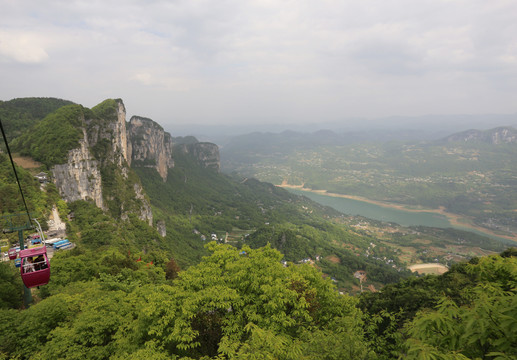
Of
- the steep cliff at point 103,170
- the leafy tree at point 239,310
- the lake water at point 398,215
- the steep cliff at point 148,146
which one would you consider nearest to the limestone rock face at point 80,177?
the steep cliff at point 103,170

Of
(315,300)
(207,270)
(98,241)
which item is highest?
(207,270)

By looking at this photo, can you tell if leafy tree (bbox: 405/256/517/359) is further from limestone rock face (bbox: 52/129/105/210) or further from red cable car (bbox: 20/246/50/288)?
limestone rock face (bbox: 52/129/105/210)

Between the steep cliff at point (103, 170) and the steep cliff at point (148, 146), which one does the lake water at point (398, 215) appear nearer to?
the steep cliff at point (148, 146)

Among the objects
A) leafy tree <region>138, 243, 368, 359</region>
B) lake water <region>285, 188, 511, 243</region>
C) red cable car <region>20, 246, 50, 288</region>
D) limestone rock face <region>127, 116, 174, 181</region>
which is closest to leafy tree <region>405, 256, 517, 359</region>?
leafy tree <region>138, 243, 368, 359</region>

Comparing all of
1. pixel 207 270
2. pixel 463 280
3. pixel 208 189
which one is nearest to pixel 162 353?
pixel 207 270

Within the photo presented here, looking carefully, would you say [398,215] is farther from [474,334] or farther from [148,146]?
[474,334]

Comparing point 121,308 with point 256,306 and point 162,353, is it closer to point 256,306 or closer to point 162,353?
point 162,353
